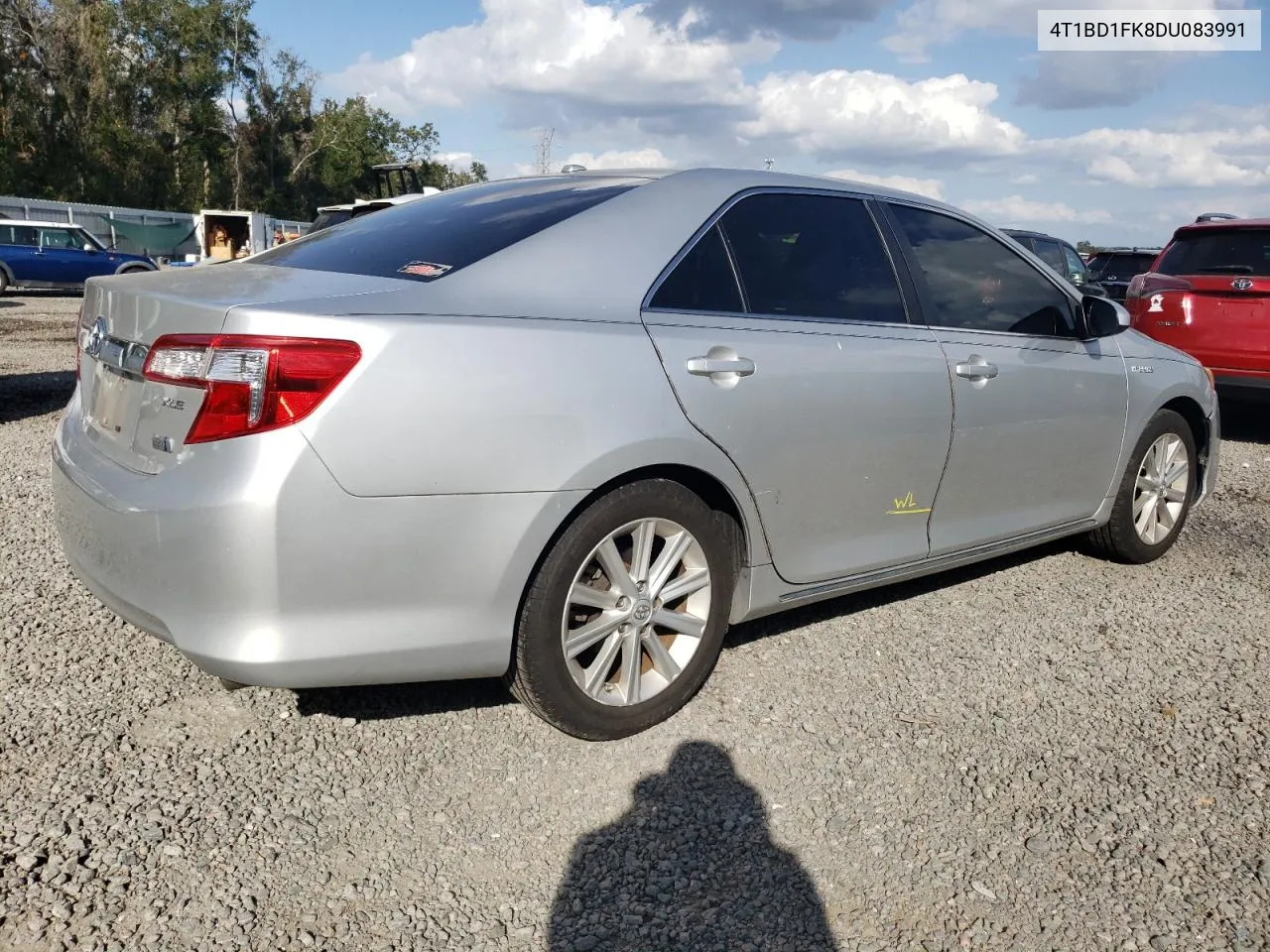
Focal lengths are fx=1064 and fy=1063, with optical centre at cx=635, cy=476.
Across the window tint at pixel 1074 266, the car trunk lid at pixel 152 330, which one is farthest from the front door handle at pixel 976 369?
the window tint at pixel 1074 266

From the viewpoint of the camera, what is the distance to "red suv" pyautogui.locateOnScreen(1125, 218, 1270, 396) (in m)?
7.81

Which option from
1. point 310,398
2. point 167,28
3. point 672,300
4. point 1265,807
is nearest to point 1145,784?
point 1265,807

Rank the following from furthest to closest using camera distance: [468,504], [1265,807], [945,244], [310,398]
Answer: [945,244] < [1265,807] < [468,504] < [310,398]

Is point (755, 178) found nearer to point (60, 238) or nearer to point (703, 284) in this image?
point (703, 284)

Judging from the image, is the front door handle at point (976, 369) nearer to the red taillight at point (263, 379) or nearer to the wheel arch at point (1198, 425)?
the wheel arch at point (1198, 425)

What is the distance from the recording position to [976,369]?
387 centimetres

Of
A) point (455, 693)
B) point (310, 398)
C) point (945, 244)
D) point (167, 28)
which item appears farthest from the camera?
point (167, 28)

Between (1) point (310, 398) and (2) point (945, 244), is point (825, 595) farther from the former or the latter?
(1) point (310, 398)

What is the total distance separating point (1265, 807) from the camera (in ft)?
9.32

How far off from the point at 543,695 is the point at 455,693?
636 mm

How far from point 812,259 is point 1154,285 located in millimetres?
5992

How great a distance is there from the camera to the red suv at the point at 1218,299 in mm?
7812

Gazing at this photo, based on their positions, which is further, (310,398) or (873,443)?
(873,443)

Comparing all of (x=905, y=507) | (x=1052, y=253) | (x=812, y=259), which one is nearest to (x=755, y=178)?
(x=812, y=259)
